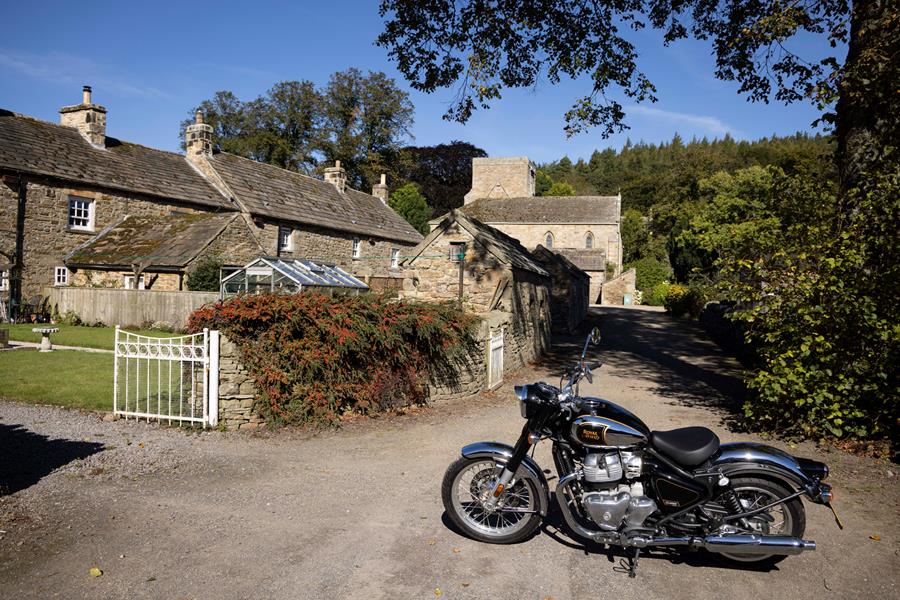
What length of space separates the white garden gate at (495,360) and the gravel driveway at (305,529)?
9.77ft

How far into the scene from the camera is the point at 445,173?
7125cm

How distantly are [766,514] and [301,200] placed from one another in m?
32.0

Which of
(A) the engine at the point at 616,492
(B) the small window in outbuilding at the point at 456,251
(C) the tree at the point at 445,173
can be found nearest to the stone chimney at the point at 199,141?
(B) the small window in outbuilding at the point at 456,251

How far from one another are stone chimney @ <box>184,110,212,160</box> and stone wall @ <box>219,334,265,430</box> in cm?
2583

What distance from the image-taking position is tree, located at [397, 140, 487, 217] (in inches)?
2707

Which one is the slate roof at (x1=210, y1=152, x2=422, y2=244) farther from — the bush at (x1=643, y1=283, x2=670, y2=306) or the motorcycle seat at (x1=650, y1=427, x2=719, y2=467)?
the motorcycle seat at (x1=650, y1=427, x2=719, y2=467)

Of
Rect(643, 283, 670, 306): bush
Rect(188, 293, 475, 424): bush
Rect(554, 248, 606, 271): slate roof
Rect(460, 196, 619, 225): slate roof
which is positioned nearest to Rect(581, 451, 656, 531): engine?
Rect(188, 293, 475, 424): bush

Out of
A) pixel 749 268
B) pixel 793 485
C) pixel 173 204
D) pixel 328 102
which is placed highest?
pixel 328 102

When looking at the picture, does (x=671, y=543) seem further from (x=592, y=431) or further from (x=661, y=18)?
(x=661, y=18)

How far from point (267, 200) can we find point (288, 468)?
87.6ft

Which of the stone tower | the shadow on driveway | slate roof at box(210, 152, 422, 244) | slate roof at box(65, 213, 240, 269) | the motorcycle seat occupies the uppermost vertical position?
the stone tower

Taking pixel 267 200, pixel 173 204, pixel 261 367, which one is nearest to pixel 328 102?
pixel 267 200

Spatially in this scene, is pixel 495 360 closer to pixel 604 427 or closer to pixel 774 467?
pixel 604 427

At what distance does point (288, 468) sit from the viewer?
656 cm
